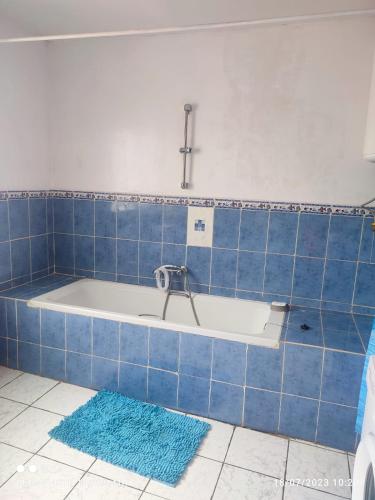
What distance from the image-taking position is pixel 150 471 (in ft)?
5.39

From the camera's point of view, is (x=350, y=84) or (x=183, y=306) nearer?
(x=350, y=84)

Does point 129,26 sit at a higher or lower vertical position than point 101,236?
higher

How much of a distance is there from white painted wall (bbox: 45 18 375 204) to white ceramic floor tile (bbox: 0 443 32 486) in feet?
5.81

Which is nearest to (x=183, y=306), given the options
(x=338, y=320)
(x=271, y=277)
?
(x=271, y=277)

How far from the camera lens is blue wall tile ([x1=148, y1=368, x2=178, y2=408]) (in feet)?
6.89

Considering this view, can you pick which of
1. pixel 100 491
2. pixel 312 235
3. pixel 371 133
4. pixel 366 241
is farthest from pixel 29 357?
pixel 371 133

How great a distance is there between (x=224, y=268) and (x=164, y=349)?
0.78 metres

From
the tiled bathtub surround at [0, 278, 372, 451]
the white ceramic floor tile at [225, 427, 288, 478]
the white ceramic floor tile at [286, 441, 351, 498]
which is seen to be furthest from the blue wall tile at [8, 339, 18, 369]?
the white ceramic floor tile at [286, 441, 351, 498]

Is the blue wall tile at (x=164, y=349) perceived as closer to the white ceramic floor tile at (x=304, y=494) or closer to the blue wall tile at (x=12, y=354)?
the white ceramic floor tile at (x=304, y=494)

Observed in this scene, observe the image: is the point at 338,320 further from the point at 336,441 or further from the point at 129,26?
the point at 129,26

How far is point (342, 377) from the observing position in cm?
183

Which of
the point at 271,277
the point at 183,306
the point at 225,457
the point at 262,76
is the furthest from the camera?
the point at 183,306

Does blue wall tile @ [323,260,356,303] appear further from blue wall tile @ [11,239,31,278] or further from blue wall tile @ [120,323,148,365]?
blue wall tile @ [11,239,31,278]

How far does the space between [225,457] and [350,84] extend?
7.20 ft
